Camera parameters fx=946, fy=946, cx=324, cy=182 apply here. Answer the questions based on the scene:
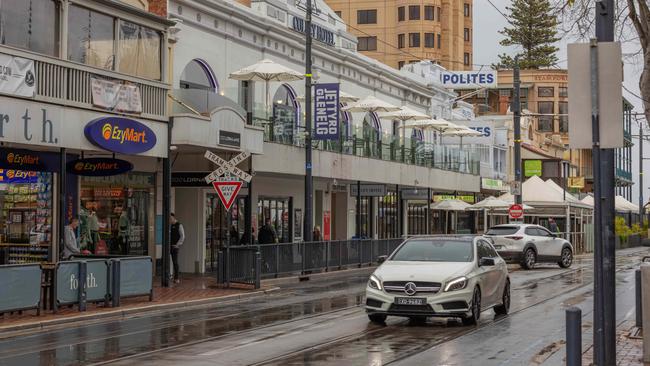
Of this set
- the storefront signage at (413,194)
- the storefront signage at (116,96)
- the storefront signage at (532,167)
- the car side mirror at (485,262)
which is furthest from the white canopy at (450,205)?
the car side mirror at (485,262)

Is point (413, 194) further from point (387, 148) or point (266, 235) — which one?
point (266, 235)

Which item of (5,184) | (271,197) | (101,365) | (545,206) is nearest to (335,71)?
(271,197)

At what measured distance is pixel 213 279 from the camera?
28.5 m

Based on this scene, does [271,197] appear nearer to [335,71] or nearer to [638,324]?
[335,71]

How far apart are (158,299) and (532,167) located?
52650 millimetres

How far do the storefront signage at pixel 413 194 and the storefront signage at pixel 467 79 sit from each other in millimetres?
18452

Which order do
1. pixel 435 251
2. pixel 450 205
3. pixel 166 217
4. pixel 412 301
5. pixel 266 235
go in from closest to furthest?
1. pixel 412 301
2. pixel 435 251
3. pixel 166 217
4. pixel 266 235
5. pixel 450 205

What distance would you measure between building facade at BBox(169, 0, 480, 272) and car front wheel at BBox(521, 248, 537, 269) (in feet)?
23.4

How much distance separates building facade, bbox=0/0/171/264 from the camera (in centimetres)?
2014

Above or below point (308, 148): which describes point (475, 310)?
below

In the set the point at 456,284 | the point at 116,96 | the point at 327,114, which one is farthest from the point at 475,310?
the point at 327,114

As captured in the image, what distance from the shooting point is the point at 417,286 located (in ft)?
51.7

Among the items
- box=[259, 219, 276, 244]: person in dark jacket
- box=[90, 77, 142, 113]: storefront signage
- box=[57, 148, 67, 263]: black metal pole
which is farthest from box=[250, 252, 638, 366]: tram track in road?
box=[259, 219, 276, 244]: person in dark jacket

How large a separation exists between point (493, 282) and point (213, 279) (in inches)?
503
